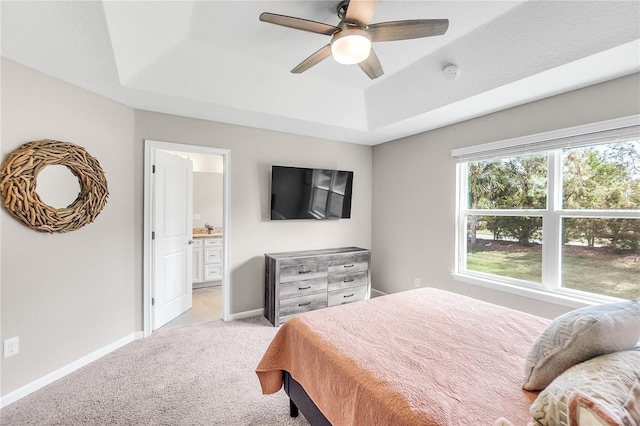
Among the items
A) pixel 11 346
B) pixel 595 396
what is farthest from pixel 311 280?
pixel 595 396

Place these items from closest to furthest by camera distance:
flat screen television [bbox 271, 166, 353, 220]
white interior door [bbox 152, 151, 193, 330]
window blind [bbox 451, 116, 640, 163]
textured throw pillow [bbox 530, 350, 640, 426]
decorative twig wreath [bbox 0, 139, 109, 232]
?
textured throw pillow [bbox 530, 350, 640, 426], decorative twig wreath [bbox 0, 139, 109, 232], window blind [bbox 451, 116, 640, 163], white interior door [bbox 152, 151, 193, 330], flat screen television [bbox 271, 166, 353, 220]

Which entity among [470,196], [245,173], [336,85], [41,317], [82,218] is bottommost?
[41,317]

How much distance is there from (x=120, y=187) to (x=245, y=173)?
1.30 metres

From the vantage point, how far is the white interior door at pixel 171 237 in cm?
310

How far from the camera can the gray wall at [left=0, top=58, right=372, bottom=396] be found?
205 cm

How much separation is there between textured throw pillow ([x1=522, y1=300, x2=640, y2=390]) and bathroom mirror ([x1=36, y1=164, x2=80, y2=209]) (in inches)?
128

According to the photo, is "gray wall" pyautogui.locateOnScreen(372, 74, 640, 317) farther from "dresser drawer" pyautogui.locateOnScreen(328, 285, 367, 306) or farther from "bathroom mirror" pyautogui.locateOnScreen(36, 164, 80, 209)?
"bathroom mirror" pyautogui.locateOnScreen(36, 164, 80, 209)

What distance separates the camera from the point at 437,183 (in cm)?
353

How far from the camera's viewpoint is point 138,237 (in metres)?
2.93

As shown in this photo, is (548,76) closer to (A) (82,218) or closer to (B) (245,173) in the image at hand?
(B) (245,173)

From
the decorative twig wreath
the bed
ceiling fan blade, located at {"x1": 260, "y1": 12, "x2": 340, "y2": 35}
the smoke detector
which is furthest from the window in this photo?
the decorative twig wreath

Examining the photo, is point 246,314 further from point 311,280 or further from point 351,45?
point 351,45

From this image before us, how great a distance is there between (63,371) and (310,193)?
2948 millimetres

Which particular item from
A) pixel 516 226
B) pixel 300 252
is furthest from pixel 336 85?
pixel 516 226
